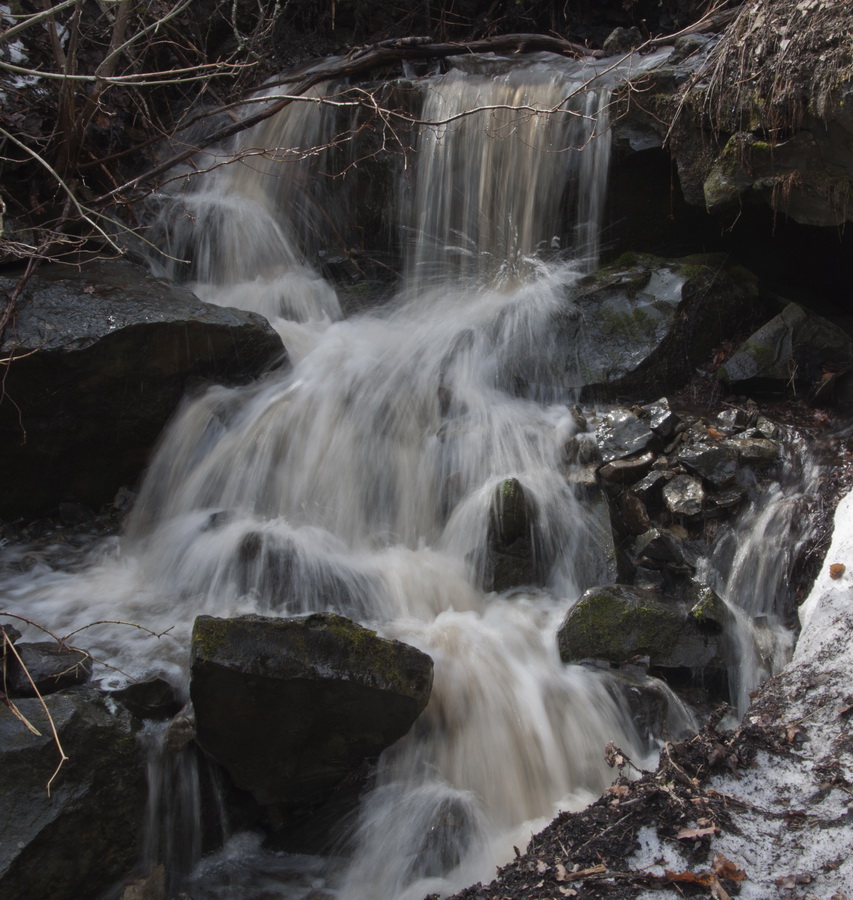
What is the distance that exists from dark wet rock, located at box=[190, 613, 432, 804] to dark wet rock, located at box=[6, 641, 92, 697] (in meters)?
0.65

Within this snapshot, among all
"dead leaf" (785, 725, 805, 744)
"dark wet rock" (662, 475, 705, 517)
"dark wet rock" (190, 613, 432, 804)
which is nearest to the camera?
"dead leaf" (785, 725, 805, 744)

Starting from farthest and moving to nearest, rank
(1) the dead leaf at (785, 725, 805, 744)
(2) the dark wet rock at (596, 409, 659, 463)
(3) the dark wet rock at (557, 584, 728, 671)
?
(2) the dark wet rock at (596, 409, 659, 463)
(3) the dark wet rock at (557, 584, 728, 671)
(1) the dead leaf at (785, 725, 805, 744)

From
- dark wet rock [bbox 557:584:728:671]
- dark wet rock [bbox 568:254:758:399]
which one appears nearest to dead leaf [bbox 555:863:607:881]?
dark wet rock [bbox 557:584:728:671]

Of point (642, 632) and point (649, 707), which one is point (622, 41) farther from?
point (649, 707)

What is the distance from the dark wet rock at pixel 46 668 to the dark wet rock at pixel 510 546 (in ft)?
7.08

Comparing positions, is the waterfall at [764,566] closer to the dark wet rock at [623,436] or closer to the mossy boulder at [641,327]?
the dark wet rock at [623,436]

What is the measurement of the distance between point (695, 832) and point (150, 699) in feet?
7.88

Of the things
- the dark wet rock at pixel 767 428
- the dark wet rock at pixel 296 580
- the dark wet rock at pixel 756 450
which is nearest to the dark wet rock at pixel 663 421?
the dark wet rock at pixel 756 450

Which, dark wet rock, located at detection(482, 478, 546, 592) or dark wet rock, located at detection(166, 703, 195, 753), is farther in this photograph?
dark wet rock, located at detection(482, 478, 546, 592)

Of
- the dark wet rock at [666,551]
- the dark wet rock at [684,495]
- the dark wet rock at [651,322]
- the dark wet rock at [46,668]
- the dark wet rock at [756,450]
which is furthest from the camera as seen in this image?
the dark wet rock at [651,322]

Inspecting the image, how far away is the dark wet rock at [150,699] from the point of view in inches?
134

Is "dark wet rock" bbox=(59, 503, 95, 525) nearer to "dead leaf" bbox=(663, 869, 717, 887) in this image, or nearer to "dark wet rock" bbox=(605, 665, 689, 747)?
"dark wet rock" bbox=(605, 665, 689, 747)

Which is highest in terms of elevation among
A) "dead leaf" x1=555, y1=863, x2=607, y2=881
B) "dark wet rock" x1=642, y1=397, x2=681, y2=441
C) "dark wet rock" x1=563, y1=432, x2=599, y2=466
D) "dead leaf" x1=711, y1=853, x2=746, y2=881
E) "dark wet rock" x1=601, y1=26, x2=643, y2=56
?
"dark wet rock" x1=601, y1=26, x2=643, y2=56

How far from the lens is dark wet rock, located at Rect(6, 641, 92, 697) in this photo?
3.23 m
